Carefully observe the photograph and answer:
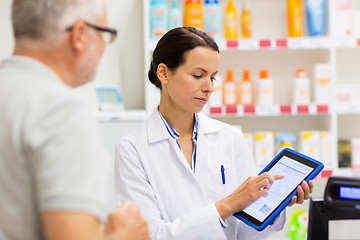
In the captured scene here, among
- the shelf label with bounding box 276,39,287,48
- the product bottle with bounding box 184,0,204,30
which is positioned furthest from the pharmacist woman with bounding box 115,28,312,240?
the shelf label with bounding box 276,39,287,48

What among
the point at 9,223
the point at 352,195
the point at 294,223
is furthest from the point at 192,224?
the point at 294,223

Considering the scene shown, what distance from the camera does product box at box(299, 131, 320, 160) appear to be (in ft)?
10.8

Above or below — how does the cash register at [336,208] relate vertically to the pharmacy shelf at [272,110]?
below

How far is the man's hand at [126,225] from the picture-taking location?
943 mm

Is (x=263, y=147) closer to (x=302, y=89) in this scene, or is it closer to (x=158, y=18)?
(x=302, y=89)

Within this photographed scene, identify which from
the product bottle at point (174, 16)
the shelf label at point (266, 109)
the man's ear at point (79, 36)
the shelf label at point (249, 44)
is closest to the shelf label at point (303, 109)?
the shelf label at point (266, 109)

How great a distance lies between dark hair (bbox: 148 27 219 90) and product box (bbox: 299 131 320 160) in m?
1.68

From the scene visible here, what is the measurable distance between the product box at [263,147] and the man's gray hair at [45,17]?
247 cm

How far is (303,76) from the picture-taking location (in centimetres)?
331

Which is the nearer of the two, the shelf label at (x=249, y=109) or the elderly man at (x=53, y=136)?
the elderly man at (x=53, y=136)

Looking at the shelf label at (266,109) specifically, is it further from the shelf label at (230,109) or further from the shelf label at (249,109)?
the shelf label at (230,109)

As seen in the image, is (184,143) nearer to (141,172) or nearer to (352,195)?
(141,172)

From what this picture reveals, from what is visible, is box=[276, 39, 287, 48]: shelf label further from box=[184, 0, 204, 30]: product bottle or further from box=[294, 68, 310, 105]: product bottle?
box=[184, 0, 204, 30]: product bottle

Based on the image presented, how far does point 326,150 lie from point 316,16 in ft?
3.21
